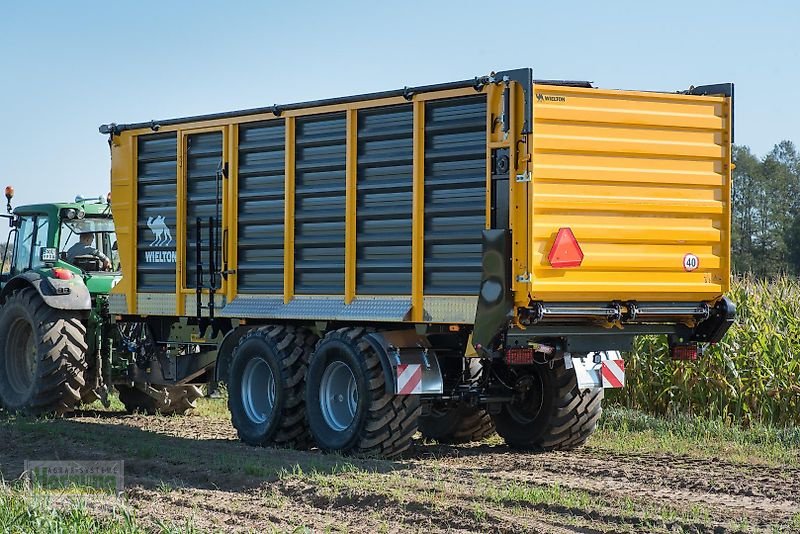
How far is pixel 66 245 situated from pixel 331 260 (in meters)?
4.91

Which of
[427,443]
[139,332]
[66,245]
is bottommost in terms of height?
[427,443]

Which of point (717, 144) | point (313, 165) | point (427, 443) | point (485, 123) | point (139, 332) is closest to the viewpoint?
point (485, 123)

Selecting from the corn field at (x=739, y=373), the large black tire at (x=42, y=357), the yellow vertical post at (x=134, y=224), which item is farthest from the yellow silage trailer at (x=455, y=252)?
the corn field at (x=739, y=373)

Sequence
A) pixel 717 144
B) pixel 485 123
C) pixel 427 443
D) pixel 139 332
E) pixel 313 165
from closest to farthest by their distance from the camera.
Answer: pixel 485 123, pixel 717 144, pixel 313 165, pixel 427 443, pixel 139 332

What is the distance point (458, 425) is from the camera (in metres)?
12.8

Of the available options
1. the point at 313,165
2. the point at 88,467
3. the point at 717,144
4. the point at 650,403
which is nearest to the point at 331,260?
the point at 313,165

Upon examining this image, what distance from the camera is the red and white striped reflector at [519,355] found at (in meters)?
10.4

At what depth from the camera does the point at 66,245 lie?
1525cm

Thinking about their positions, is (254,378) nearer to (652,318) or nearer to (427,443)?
(427,443)

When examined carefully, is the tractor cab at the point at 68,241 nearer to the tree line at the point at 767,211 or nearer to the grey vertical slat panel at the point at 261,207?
the grey vertical slat panel at the point at 261,207

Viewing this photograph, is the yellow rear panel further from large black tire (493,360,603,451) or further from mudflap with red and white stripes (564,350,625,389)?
large black tire (493,360,603,451)

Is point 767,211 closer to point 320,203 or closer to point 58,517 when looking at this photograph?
point 320,203

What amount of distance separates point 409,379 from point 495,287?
1.25m

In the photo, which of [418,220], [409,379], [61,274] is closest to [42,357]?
[61,274]
